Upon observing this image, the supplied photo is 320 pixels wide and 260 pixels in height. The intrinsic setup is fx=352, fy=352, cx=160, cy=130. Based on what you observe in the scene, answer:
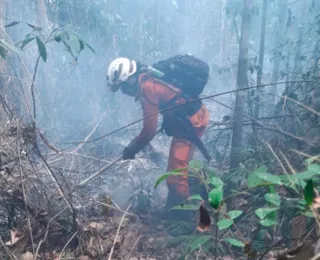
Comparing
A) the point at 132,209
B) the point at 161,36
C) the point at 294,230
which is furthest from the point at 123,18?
the point at 294,230

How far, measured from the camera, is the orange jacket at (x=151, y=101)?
166 inches

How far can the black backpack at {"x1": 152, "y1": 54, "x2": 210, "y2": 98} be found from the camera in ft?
14.2

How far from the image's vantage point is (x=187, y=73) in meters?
4.34

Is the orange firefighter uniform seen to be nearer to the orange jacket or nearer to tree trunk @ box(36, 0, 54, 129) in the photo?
the orange jacket

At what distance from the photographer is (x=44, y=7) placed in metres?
8.34

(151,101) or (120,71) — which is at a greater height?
(120,71)

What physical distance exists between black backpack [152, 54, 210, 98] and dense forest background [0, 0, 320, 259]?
395 millimetres

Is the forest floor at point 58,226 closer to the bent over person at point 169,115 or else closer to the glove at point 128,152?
the bent over person at point 169,115

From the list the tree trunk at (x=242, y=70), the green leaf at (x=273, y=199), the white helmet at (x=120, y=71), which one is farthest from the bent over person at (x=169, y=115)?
the green leaf at (x=273, y=199)

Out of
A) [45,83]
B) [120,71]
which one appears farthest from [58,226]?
[45,83]

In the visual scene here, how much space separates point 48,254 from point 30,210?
0.35 meters

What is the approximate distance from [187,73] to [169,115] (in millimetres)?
566

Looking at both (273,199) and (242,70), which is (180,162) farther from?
(273,199)

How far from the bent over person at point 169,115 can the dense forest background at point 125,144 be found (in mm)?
362
